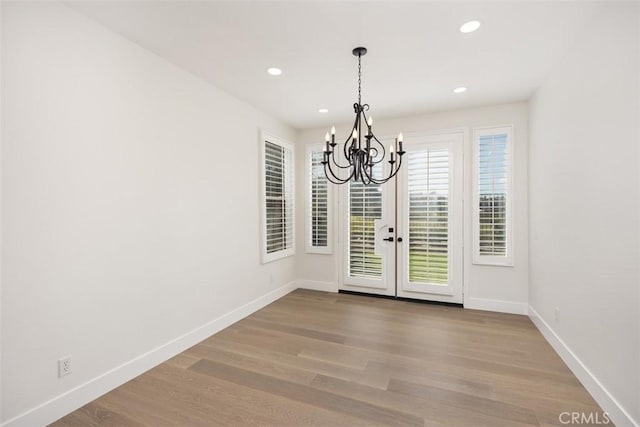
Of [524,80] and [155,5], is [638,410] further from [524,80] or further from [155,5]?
[155,5]

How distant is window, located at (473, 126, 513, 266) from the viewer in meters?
3.90

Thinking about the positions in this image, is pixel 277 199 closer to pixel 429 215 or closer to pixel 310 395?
pixel 429 215

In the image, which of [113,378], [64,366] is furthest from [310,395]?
[64,366]

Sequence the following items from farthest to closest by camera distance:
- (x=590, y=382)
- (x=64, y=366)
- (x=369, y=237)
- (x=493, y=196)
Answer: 1. (x=369, y=237)
2. (x=493, y=196)
3. (x=590, y=382)
4. (x=64, y=366)

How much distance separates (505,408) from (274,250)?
315 cm

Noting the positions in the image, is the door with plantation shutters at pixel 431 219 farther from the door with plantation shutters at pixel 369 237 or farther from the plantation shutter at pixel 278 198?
the plantation shutter at pixel 278 198

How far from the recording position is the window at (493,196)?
154 inches

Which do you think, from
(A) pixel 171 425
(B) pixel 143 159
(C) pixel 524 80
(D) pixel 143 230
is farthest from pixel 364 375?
(C) pixel 524 80

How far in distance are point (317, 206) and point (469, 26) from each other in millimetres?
3220

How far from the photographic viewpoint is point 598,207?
6.84 ft

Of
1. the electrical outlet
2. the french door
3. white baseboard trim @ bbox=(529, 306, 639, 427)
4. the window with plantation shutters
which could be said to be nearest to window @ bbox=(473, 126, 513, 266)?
the french door

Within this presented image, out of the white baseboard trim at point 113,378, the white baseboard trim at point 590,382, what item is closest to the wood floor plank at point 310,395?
the white baseboard trim at point 113,378

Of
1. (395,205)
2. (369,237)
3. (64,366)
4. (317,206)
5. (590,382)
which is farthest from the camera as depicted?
(317,206)

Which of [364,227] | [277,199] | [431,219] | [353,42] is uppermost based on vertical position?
[353,42]
